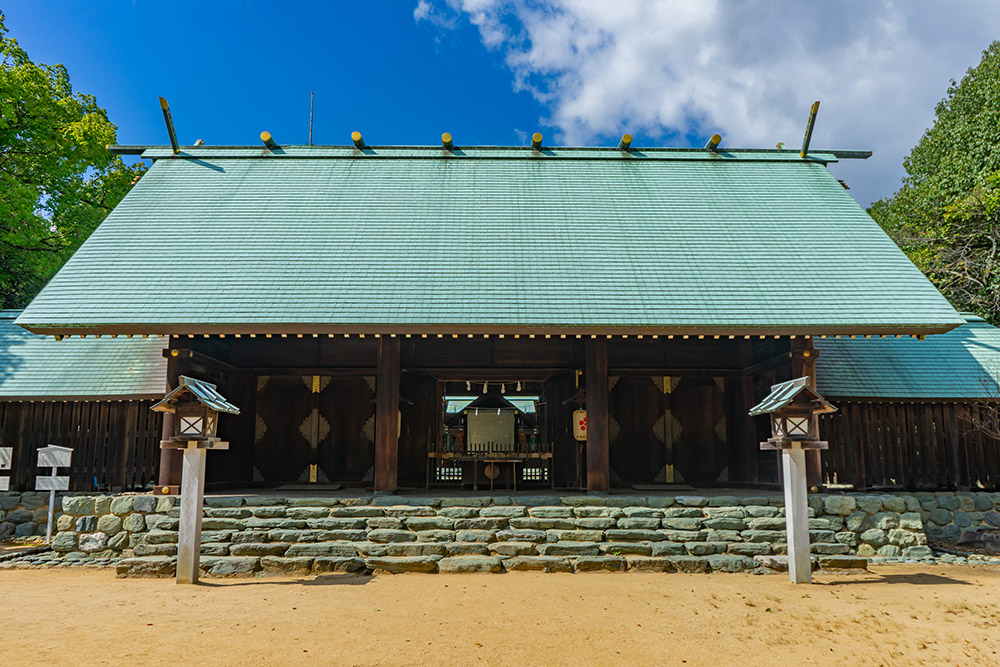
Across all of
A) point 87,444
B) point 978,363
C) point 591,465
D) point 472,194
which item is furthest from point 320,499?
point 978,363

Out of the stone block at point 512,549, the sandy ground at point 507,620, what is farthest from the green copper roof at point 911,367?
the stone block at point 512,549

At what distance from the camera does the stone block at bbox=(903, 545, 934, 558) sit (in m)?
9.88

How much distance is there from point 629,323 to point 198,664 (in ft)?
23.8

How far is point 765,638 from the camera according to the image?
5895 mm

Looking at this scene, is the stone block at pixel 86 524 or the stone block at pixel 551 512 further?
the stone block at pixel 86 524

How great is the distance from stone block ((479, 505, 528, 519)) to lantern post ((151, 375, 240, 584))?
379cm

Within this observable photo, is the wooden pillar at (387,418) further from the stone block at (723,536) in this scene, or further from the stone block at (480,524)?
the stone block at (723,536)

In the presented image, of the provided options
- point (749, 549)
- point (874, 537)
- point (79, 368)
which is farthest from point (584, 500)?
point (79, 368)

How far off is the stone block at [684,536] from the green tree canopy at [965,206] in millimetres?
15650

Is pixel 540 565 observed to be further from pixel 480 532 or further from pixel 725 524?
pixel 725 524

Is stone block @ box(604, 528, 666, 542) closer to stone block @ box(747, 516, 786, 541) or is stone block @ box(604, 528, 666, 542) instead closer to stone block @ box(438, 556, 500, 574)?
stone block @ box(747, 516, 786, 541)

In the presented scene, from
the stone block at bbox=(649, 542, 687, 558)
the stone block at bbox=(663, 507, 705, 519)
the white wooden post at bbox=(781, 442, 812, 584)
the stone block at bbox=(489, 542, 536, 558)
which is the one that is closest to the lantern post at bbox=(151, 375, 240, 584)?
the stone block at bbox=(489, 542, 536, 558)

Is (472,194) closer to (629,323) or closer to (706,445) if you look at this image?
(629,323)

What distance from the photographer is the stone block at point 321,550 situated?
352 inches
